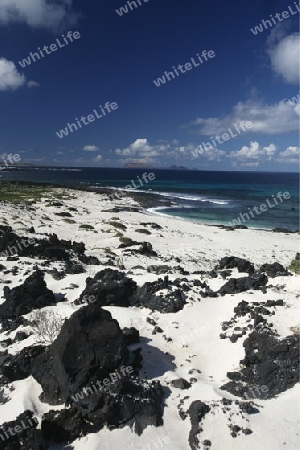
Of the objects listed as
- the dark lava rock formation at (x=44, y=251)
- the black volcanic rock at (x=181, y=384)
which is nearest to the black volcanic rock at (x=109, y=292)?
the black volcanic rock at (x=181, y=384)

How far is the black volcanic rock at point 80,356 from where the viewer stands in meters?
7.64

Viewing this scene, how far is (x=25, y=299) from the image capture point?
1205 cm

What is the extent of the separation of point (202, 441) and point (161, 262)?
51.7 feet

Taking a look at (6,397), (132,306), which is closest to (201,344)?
(132,306)

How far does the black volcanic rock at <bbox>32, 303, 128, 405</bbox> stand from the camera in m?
7.64

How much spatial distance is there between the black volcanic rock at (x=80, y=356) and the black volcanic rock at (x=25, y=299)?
12.8 ft

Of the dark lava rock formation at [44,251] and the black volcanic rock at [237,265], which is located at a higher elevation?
the dark lava rock formation at [44,251]

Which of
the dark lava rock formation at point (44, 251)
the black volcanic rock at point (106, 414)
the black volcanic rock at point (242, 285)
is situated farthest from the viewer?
the dark lava rock formation at point (44, 251)

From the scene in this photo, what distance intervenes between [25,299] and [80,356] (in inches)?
202

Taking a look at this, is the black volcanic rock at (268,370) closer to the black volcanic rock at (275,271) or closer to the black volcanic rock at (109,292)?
the black volcanic rock at (109,292)

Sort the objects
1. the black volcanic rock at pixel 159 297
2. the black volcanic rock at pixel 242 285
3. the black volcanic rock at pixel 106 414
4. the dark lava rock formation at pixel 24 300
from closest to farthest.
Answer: the black volcanic rock at pixel 106 414 < the dark lava rock formation at pixel 24 300 < the black volcanic rock at pixel 159 297 < the black volcanic rock at pixel 242 285

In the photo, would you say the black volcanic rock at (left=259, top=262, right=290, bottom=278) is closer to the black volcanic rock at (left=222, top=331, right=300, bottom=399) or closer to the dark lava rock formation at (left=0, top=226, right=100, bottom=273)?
the black volcanic rock at (left=222, top=331, right=300, bottom=399)

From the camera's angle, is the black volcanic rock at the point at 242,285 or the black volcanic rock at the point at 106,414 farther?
the black volcanic rock at the point at 242,285

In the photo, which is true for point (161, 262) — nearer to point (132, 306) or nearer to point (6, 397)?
A: point (132, 306)
